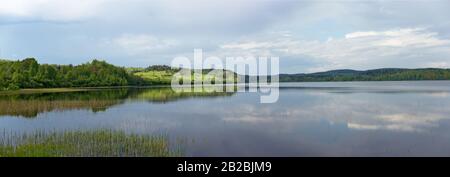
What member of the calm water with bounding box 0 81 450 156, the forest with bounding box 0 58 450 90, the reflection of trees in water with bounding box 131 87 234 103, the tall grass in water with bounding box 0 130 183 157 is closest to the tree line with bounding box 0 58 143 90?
the forest with bounding box 0 58 450 90

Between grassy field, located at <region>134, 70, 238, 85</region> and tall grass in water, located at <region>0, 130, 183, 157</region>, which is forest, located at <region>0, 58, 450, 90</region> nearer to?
grassy field, located at <region>134, 70, 238, 85</region>

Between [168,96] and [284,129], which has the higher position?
[168,96]

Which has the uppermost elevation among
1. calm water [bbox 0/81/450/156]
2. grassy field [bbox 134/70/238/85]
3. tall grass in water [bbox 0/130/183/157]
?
grassy field [bbox 134/70/238/85]

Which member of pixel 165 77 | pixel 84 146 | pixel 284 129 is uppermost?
pixel 165 77

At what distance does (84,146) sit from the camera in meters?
18.0

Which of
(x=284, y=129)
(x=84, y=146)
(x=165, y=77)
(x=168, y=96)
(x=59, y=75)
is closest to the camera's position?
(x=84, y=146)

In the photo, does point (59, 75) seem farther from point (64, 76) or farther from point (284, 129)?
point (284, 129)

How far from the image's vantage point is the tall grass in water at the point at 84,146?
16.4 metres

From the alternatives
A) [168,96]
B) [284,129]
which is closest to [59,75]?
[168,96]

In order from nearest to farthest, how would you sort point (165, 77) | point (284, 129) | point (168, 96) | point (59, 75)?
point (284, 129), point (168, 96), point (59, 75), point (165, 77)

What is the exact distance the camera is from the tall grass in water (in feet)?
53.7
